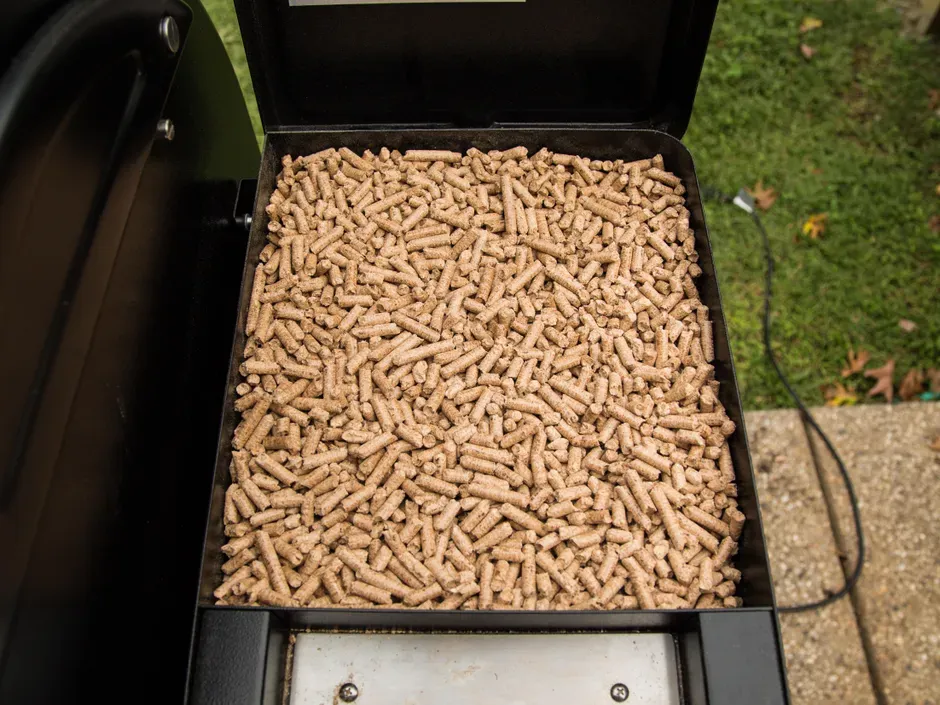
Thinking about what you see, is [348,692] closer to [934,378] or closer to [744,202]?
[934,378]

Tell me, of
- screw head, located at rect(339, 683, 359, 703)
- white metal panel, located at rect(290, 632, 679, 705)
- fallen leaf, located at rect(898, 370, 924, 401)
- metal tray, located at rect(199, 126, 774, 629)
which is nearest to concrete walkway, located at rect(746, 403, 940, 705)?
fallen leaf, located at rect(898, 370, 924, 401)

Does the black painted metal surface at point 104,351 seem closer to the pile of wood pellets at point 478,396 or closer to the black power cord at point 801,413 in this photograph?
the pile of wood pellets at point 478,396

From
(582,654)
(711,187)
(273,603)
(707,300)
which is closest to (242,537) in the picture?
(273,603)

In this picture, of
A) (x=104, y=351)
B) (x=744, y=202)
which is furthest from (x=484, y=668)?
(x=744, y=202)

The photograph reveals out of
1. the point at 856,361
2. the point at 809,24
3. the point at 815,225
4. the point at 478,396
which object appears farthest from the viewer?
the point at 809,24

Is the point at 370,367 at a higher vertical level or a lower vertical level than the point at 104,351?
higher

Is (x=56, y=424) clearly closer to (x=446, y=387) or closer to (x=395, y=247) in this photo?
(x=446, y=387)
